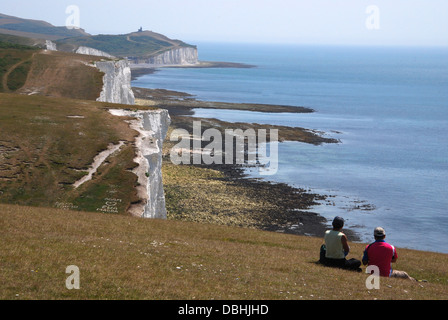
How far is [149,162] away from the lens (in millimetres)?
45781

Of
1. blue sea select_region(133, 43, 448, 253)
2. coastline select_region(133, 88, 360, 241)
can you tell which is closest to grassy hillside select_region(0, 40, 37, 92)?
coastline select_region(133, 88, 360, 241)

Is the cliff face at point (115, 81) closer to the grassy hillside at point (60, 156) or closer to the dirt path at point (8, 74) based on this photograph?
the dirt path at point (8, 74)

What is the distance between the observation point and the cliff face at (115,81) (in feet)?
273

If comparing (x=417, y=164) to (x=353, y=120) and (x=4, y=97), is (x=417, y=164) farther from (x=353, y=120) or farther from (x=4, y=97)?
(x=4, y=97)

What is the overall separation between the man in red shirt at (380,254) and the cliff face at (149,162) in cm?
2060

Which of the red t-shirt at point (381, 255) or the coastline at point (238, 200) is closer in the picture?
the red t-shirt at point (381, 255)

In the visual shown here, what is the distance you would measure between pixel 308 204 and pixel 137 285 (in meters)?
47.0

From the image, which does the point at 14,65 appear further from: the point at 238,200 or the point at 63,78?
the point at 238,200

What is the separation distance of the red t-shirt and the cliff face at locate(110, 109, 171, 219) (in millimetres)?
20601

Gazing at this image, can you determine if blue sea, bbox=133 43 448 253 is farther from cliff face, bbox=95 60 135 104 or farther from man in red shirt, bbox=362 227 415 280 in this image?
man in red shirt, bbox=362 227 415 280

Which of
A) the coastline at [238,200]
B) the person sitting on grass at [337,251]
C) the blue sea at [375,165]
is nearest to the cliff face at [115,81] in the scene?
the coastline at [238,200]

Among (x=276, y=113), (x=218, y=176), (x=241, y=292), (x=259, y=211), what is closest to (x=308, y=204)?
(x=259, y=211)

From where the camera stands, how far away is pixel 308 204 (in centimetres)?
6022
